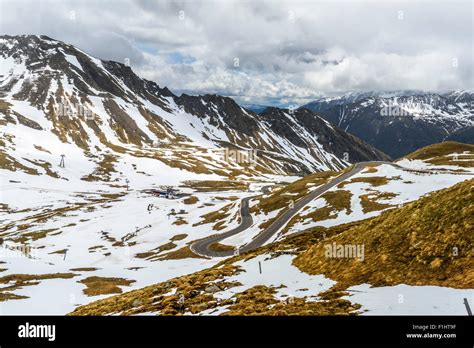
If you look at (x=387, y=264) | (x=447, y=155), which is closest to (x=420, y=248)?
(x=387, y=264)

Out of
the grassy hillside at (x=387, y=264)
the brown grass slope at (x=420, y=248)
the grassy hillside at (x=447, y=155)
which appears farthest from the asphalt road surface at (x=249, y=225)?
the brown grass slope at (x=420, y=248)

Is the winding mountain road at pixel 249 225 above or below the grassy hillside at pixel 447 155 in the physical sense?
below

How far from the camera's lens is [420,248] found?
22.4 meters

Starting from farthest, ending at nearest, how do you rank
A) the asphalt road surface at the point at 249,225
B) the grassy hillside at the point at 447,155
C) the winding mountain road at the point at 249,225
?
the grassy hillside at the point at 447,155, the winding mountain road at the point at 249,225, the asphalt road surface at the point at 249,225

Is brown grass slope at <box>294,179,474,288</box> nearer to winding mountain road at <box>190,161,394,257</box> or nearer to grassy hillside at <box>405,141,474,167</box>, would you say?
winding mountain road at <box>190,161,394,257</box>

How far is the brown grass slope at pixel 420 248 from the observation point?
19562 millimetres

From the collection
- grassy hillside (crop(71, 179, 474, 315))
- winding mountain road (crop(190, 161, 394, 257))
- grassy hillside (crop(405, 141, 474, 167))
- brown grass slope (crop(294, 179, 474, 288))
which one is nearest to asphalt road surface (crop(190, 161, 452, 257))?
winding mountain road (crop(190, 161, 394, 257))

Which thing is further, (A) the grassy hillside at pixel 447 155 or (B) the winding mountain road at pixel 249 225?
(A) the grassy hillside at pixel 447 155

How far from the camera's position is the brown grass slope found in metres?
19.6

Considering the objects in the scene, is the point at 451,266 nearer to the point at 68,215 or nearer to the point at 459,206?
the point at 459,206

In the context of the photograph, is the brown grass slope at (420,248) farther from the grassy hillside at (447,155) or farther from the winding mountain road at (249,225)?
the grassy hillside at (447,155)

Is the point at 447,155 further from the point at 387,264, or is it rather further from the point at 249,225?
the point at 387,264
